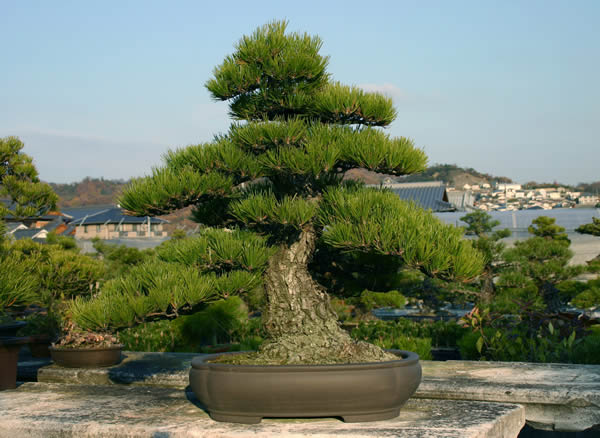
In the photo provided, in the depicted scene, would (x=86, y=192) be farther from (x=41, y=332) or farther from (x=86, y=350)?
(x=86, y=350)

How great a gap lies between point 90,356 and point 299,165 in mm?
2847

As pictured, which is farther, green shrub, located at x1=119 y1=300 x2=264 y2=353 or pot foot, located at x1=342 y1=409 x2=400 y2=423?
green shrub, located at x1=119 y1=300 x2=264 y2=353

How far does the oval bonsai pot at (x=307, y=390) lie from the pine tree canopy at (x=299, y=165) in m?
0.58

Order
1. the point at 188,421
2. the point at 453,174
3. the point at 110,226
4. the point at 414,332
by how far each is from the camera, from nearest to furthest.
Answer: the point at 188,421
the point at 414,332
the point at 110,226
the point at 453,174

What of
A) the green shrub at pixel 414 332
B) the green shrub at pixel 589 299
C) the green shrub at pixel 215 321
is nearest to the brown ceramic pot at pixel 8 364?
the green shrub at pixel 215 321

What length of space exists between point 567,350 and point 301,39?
3.37 meters

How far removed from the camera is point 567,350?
5215 millimetres

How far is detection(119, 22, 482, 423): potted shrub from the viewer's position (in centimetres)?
307

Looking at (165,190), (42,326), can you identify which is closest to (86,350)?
(165,190)

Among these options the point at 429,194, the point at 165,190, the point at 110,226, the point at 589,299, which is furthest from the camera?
the point at 110,226

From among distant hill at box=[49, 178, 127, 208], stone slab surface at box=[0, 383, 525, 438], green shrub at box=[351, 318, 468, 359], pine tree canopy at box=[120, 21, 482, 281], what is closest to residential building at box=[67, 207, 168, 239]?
distant hill at box=[49, 178, 127, 208]

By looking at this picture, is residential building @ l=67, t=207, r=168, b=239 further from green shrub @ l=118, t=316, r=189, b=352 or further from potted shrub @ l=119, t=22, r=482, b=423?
potted shrub @ l=119, t=22, r=482, b=423

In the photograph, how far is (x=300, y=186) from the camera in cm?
389

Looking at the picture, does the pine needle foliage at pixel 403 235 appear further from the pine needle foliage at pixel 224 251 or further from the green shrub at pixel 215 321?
the green shrub at pixel 215 321
